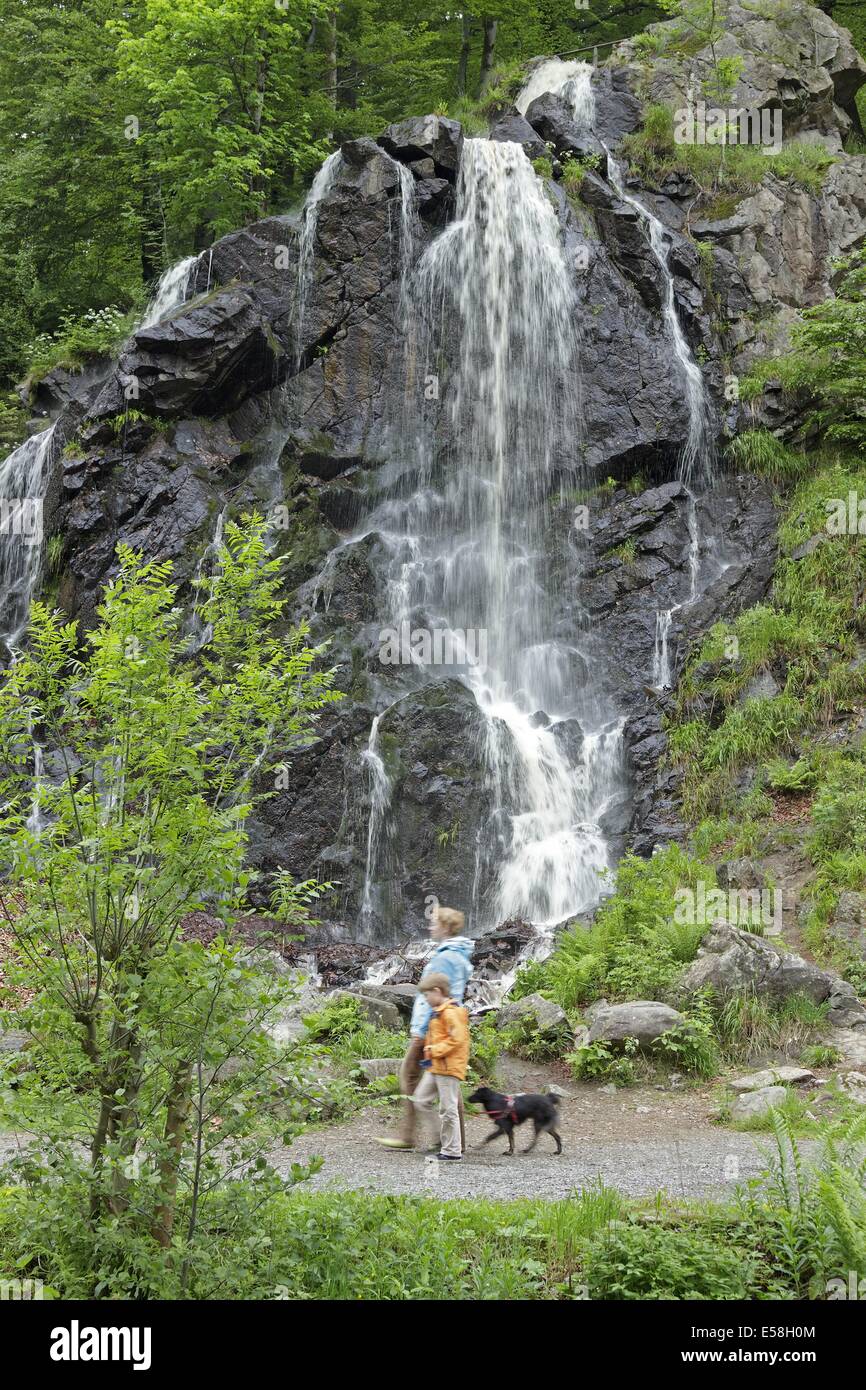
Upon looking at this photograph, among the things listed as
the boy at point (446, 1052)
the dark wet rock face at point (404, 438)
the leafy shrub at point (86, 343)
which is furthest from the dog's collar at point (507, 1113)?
the leafy shrub at point (86, 343)

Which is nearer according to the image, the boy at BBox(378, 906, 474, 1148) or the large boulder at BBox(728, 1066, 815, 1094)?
the boy at BBox(378, 906, 474, 1148)

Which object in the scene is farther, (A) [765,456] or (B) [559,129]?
(B) [559,129]

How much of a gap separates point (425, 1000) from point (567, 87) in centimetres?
2184

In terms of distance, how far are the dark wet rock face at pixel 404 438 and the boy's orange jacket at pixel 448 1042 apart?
811 centimetres

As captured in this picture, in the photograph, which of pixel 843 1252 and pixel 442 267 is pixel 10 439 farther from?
pixel 843 1252

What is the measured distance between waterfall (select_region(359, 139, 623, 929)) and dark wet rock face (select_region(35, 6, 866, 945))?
0.20 metres

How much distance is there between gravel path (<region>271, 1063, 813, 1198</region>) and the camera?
6375 mm

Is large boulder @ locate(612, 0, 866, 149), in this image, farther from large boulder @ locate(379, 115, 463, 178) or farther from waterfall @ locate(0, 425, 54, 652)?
waterfall @ locate(0, 425, 54, 652)

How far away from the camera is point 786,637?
15.9 meters

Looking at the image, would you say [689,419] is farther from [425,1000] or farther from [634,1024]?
[425,1000]

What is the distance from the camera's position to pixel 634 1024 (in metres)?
9.26

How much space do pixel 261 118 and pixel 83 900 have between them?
2250 cm

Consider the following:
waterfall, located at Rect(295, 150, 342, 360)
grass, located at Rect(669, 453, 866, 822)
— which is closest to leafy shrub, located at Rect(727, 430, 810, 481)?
grass, located at Rect(669, 453, 866, 822)

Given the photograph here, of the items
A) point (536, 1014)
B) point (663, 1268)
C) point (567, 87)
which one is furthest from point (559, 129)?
point (663, 1268)
